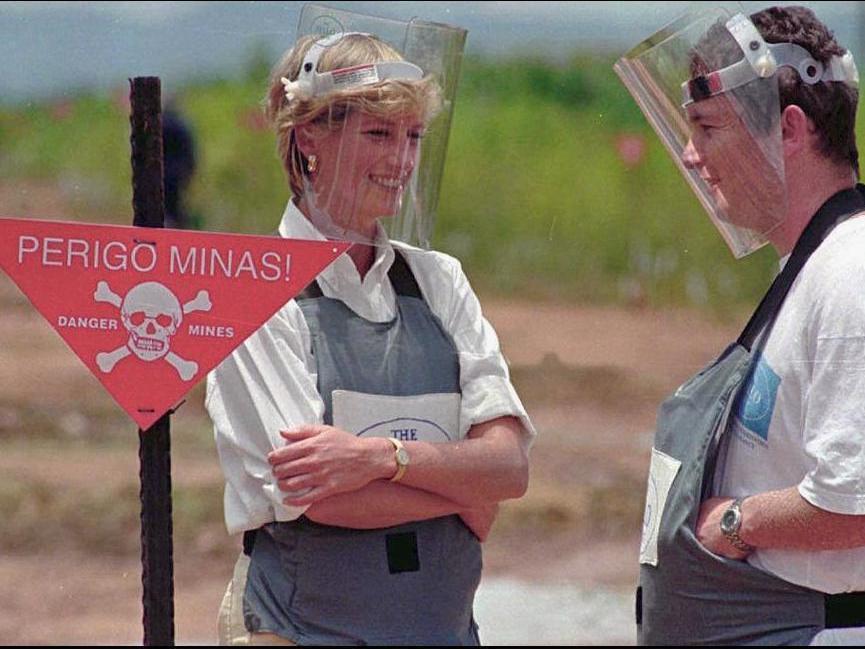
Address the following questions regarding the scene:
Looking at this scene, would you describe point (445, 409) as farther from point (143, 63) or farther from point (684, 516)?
point (143, 63)

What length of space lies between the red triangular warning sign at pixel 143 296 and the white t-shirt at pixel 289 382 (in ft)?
0.23

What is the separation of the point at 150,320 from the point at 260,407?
0.68 ft

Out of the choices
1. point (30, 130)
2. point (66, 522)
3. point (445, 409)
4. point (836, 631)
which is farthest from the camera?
point (66, 522)

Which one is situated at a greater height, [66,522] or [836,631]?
[836,631]

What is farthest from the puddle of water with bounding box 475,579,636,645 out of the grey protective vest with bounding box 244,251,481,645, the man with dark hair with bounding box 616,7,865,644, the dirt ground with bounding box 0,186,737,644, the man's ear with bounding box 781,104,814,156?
the man's ear with bounding box 781,104,814,156

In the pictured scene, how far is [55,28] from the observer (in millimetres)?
2416

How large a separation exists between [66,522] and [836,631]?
4.73 meters

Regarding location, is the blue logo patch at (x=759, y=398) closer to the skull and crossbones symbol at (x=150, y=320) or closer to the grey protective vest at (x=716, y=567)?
the grey protective vest at (x=716, y=567)

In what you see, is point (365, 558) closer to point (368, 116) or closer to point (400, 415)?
point (400, 415)

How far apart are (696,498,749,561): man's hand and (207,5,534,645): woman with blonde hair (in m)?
0.31

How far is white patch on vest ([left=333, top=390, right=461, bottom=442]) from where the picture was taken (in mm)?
2260

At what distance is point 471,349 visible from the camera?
7.75 feet

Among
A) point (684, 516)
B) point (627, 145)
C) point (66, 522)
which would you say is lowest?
point (66, 522)

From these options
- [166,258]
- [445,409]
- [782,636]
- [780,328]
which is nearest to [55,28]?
[166,258]
